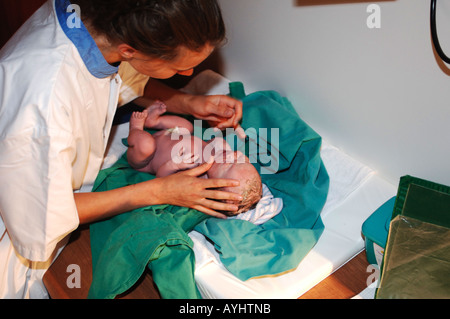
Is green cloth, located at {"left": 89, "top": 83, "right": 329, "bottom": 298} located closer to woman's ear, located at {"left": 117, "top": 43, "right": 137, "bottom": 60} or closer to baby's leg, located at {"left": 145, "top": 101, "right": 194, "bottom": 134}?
baby's leg, located at {"left": 145, "top": 101, "right": 194, "bottom": 134}

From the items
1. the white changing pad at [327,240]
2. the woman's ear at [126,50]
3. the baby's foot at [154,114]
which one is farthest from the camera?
the baby's foot at [154,114]

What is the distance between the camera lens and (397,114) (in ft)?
4.06

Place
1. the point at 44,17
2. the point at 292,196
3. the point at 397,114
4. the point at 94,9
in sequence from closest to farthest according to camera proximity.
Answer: the point at 94,9 < the point at 44,17 < the point at 397,114 < the point at 292,196

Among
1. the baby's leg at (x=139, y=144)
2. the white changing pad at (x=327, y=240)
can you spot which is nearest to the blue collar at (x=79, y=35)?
the baby's leg at (x=139, y=144)

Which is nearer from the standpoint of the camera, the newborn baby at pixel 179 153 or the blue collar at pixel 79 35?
the blue collar at pixel 79 35

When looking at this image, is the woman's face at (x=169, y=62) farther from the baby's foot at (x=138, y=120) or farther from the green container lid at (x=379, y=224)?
the green container lid at (x=379, y=224)

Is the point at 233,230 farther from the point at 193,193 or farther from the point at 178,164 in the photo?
the point at 178,164

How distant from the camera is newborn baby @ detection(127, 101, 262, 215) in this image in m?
1.30

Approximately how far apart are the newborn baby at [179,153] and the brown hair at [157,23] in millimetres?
442

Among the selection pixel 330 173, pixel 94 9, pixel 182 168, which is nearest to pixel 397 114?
pixel 330 173

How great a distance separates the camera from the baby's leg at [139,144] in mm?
1398

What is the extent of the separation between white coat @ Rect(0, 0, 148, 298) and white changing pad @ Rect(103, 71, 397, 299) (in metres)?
0.39
